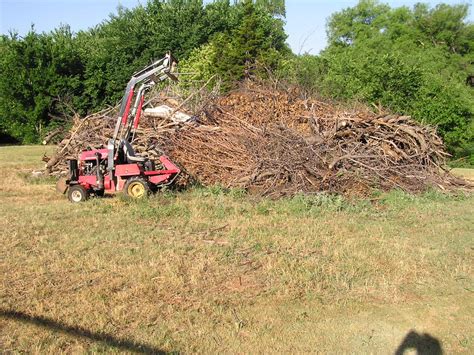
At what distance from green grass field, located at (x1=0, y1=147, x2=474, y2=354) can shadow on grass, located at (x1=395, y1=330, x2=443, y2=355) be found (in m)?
0.02

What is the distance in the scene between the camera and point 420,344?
4215mm

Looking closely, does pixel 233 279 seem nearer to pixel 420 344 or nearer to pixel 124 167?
pixel 420 344

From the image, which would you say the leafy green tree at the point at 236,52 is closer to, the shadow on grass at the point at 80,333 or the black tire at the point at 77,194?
the black tire at the point at 77,194

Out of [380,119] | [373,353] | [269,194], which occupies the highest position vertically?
[380,119]

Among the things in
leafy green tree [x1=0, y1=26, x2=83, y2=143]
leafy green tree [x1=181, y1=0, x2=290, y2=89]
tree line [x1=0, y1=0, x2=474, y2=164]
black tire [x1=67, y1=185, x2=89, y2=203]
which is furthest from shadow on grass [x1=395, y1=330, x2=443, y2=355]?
leafy green tree [x1=0, y1=26, x2=83, y2=143]

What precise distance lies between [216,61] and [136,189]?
25.1 m

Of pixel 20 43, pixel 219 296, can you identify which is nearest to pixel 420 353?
pixel 219 296

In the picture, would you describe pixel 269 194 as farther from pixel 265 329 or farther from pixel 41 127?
pixel 41 127

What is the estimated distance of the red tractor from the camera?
33.5 feet

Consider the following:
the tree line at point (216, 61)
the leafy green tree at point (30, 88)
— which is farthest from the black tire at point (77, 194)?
the leafy green tree at point (30, 88)

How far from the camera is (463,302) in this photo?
5.11 meters

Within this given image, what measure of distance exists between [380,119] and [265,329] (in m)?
9.33

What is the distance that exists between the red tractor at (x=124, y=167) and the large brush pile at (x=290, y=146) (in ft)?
5.08

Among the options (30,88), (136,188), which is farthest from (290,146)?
(30,88)
